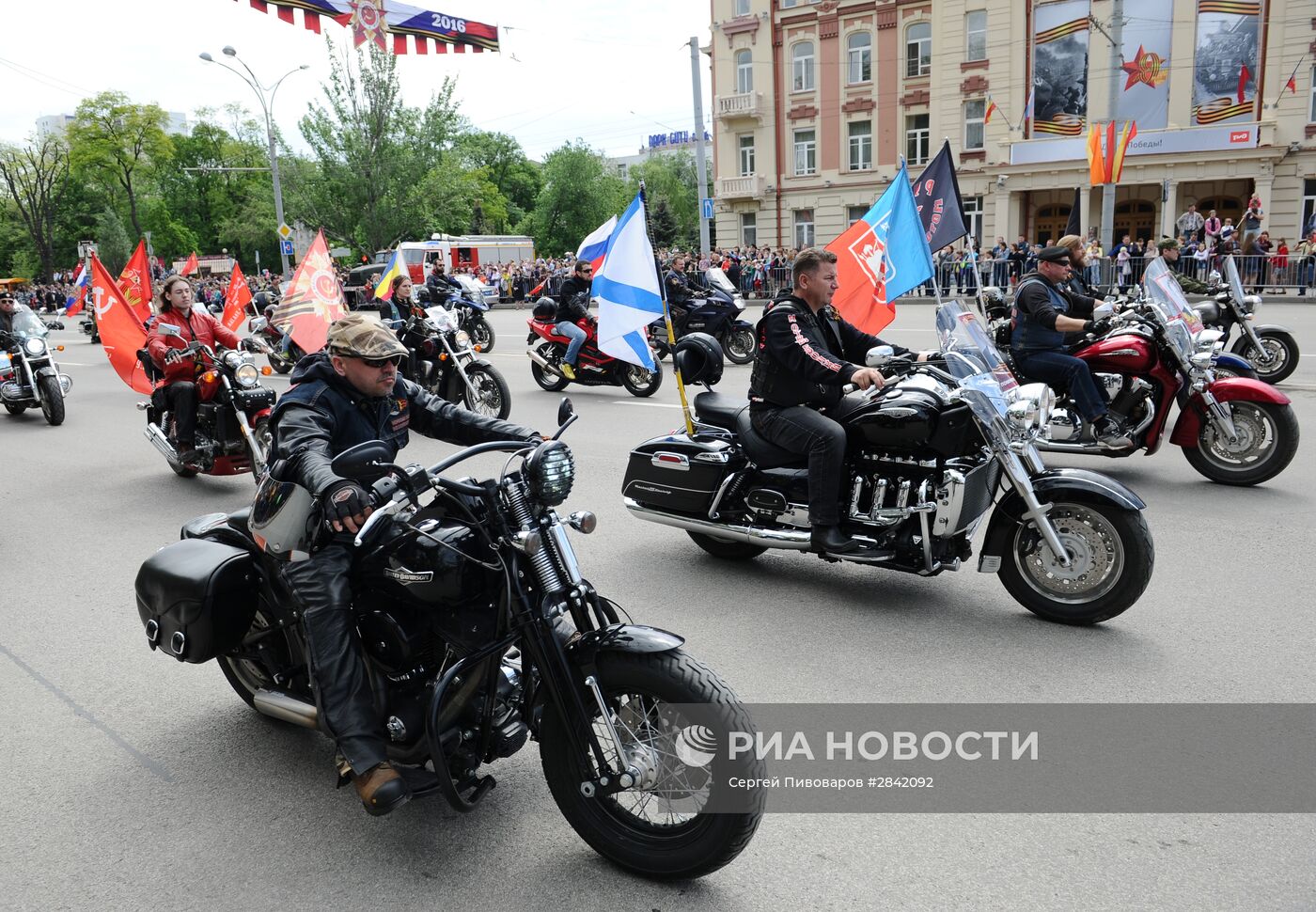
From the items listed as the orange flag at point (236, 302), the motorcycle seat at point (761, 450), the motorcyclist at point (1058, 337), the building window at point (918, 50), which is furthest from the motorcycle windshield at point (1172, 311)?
the building window at point (918, 50)

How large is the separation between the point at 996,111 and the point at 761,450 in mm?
38547

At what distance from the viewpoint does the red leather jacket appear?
27.7 ft

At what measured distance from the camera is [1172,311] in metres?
7.28

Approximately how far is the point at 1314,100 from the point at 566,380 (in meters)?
32.7

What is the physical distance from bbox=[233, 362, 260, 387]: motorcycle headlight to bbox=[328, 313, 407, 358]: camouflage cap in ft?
17.7

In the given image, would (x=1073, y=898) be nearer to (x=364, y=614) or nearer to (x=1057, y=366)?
(x=364, y=614)

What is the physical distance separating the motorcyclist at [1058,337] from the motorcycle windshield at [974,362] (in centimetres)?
276

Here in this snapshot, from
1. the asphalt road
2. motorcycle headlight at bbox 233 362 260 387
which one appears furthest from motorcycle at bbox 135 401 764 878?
motorcycle headlight at bbox 233 362 260 387

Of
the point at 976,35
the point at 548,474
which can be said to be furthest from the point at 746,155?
the point at 548,474

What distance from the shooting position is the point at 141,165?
65062mm

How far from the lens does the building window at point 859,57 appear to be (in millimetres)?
43469

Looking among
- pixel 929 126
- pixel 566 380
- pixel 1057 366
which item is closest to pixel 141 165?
pixel 929 126

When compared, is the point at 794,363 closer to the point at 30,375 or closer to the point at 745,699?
the point at 745,699

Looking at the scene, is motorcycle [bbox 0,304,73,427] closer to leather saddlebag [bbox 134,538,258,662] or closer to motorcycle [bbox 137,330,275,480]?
motorcycle [bbox 137,330,275,480]
